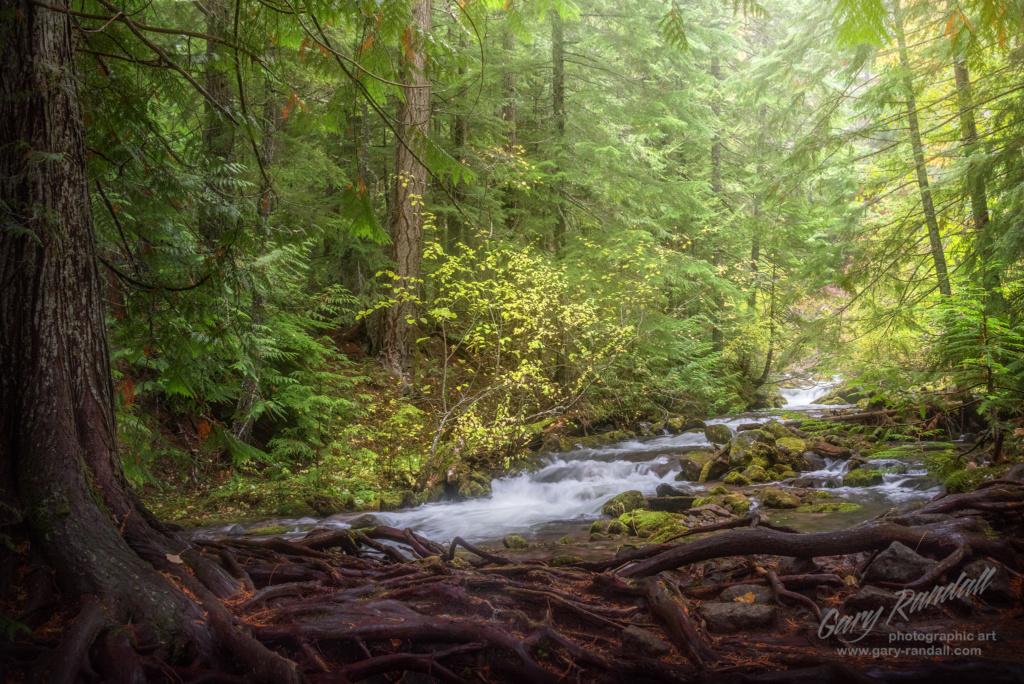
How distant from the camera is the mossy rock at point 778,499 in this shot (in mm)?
7629

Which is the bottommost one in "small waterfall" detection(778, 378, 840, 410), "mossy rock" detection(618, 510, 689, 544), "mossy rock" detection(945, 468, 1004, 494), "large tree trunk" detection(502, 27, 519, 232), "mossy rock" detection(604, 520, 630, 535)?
"small waterfall" detection(778, 378, 840, 410)

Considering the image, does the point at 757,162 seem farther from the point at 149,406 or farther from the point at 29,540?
the point at 29,540

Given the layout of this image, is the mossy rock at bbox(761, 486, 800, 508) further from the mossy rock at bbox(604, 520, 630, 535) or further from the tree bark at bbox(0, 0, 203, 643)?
the tree bark at bbox(0, 0, 203, 643)

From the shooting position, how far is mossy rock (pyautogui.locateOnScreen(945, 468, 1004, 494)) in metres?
5.39

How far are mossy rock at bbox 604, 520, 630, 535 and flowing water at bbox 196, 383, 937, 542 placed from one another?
0.44 m

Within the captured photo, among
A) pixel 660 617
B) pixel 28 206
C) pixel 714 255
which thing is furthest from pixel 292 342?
pixel 714 255

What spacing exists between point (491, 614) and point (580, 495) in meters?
6.32

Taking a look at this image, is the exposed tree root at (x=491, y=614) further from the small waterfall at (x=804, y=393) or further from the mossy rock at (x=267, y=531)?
the small waterfall at (x=804, y=393)

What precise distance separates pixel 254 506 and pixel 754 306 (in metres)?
16.1

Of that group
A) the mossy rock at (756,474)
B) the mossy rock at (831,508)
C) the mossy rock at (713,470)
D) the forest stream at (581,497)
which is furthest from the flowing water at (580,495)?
the mossy rock at (756,474)

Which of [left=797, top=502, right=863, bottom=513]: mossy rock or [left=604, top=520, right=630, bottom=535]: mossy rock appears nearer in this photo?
[left=604, top=520, right=630, bottom=535]: mossy rock

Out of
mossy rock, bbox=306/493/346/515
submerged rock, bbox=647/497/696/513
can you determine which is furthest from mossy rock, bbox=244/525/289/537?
submerged rock, bbox=647/497/696/513

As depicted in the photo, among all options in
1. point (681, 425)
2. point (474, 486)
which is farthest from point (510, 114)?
point (474, 486)

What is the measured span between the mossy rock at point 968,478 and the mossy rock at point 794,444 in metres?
4.85
